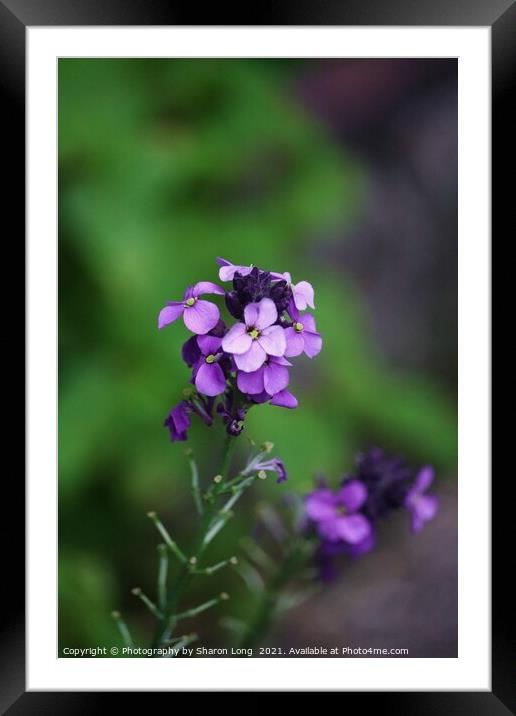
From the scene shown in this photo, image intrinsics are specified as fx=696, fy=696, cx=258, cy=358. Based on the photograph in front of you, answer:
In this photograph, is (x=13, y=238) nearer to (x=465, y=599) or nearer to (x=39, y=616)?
(x=39, y=616)

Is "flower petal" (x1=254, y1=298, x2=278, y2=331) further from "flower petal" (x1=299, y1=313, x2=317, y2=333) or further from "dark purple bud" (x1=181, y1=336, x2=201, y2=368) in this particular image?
"dark purple bud" (x1=181, y1=336, x2=201, y2=368)

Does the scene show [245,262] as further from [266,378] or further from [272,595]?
[266,378]

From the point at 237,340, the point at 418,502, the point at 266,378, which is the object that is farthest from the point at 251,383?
the point at 418,502


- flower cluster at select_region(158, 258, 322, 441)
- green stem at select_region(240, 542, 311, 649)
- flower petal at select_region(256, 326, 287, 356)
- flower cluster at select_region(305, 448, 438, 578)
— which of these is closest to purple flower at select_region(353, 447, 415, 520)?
flower cluster at select_region(305, 448, 438, 578)

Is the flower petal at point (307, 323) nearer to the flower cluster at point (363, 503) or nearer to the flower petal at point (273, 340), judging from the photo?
the flower petal at point (273, 340)

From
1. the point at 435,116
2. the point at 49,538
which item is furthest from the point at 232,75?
the point at 49,538

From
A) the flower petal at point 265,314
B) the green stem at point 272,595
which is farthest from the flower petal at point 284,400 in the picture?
the green stem at point 272,595
